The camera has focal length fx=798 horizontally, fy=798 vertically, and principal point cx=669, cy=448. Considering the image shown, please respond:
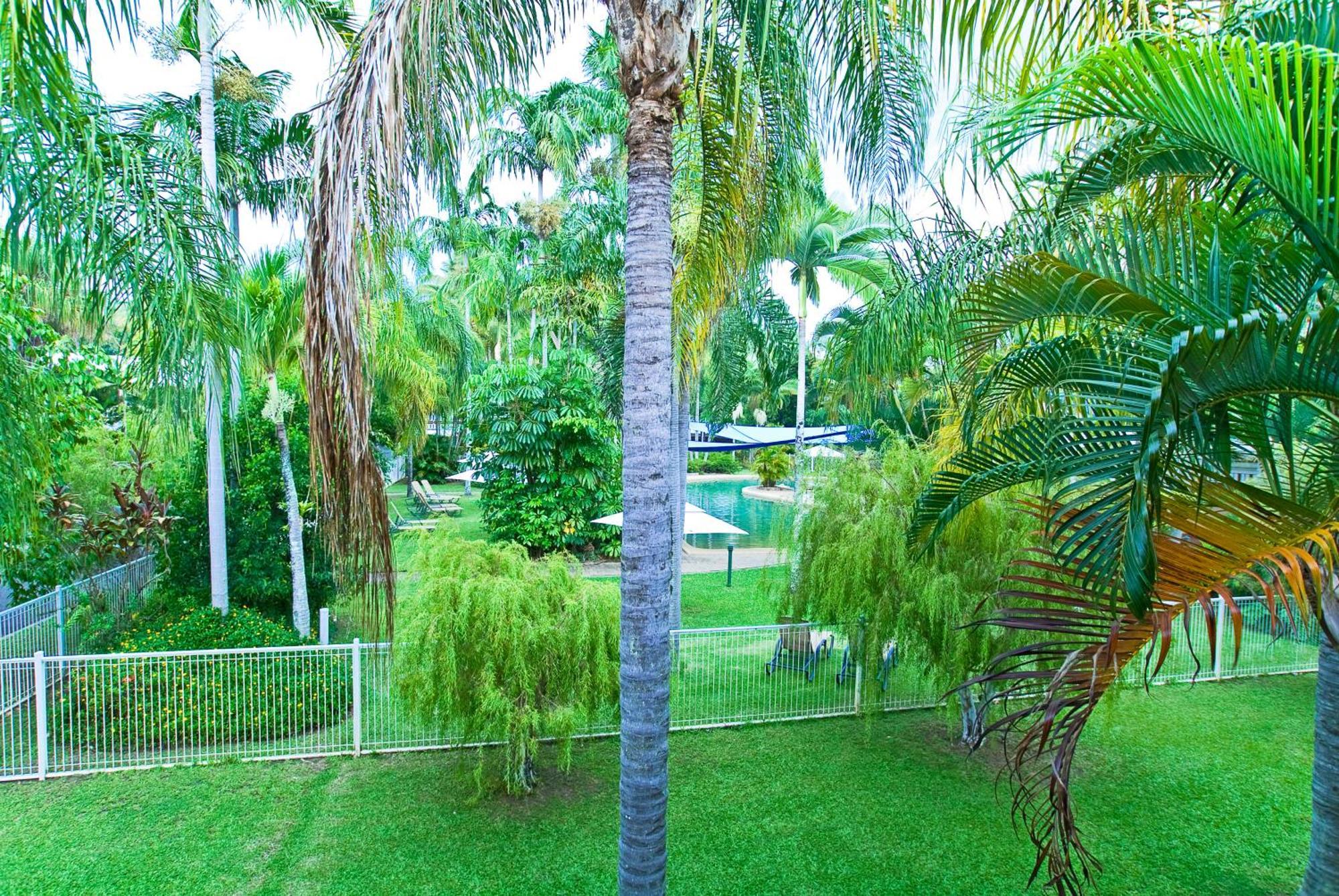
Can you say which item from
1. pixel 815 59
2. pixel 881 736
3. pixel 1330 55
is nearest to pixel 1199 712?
pixel 881 736

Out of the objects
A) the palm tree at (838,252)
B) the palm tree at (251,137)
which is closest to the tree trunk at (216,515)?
the palm tree at (251,137)

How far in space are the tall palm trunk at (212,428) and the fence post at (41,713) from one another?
109 inches

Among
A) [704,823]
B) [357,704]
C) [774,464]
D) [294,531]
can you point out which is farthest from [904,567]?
[774,464]

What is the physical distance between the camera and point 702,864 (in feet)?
22.3

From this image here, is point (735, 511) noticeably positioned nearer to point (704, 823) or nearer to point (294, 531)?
point (294, 531)

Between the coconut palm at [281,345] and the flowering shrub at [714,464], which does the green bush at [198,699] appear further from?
the flowering shrub at [714,464]

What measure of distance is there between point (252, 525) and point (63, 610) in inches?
104

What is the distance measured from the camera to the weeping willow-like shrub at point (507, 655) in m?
7.29

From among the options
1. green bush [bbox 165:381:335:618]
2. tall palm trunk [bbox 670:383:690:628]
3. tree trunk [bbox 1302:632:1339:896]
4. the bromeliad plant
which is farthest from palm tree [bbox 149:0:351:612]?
tree trunk [bbox 1302:632:1339:896]

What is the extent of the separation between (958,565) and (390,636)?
6451 mm

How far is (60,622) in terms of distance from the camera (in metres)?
10.1

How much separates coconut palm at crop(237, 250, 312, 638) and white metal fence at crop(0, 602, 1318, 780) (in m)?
2.51

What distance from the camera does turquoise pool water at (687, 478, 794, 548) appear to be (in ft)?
76.1

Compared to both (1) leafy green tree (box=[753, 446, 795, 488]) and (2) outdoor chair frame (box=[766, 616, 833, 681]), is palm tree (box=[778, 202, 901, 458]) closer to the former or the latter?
(2) outdoor chair frame (box=[766, 616, 833, 681])
